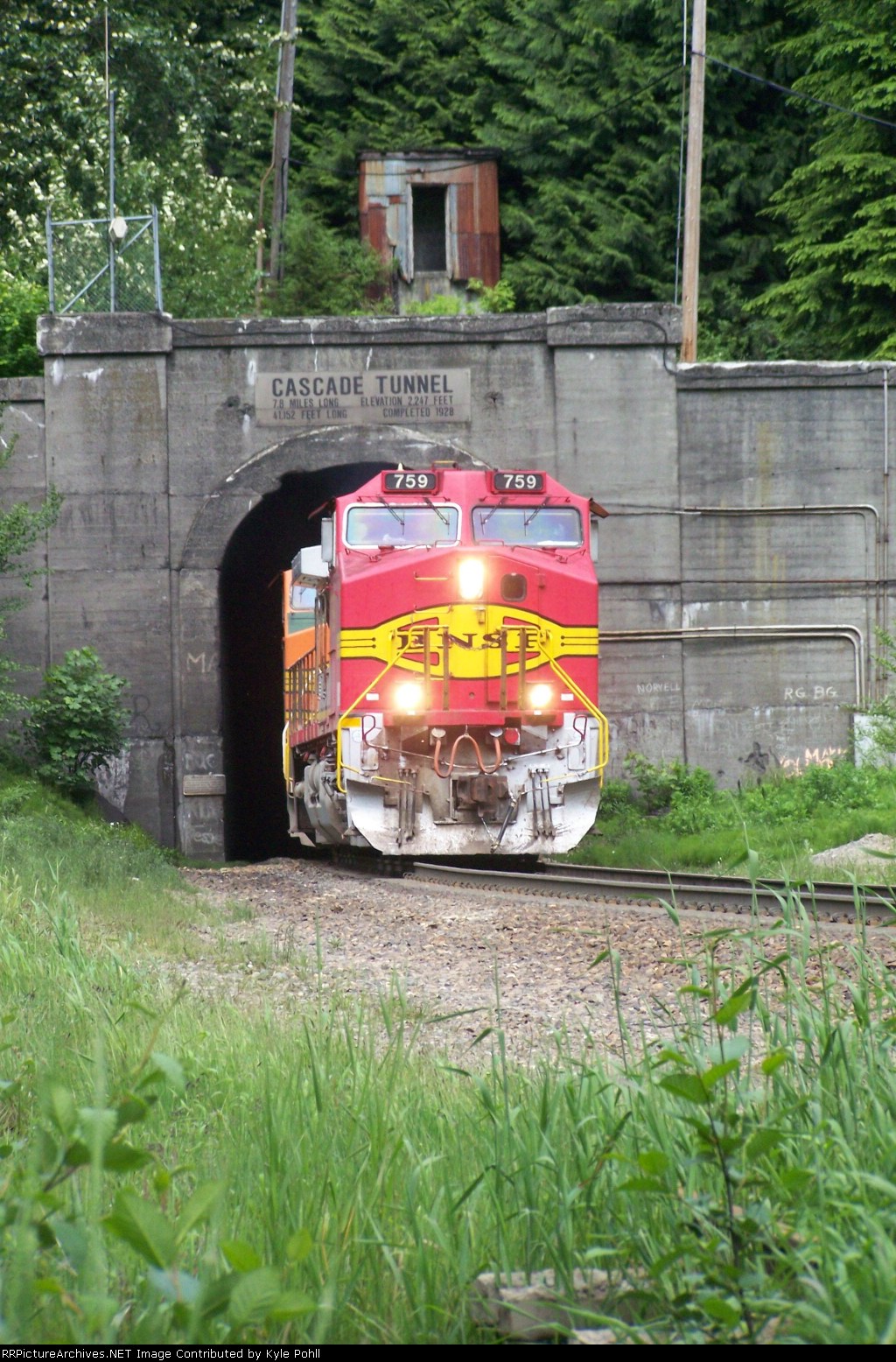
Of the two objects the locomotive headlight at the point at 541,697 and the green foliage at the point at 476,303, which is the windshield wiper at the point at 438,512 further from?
the green foliage at the point at 476,303

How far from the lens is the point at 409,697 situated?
1222 cm

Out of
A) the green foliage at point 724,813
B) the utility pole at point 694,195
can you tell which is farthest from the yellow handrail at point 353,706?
the utility pole at point 694,195

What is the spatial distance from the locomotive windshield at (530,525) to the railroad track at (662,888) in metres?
3.10

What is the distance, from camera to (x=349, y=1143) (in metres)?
3.12

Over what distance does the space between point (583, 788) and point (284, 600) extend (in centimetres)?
687

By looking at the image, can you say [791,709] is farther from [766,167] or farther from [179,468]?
[766,167]

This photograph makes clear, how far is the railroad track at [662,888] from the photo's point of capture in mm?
8445

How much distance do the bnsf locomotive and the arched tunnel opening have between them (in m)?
6.13

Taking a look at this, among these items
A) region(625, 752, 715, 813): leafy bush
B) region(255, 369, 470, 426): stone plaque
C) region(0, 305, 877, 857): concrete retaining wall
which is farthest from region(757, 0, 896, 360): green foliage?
region(625, 752, 715, 813): leafy bush

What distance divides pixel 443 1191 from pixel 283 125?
25.2 metres

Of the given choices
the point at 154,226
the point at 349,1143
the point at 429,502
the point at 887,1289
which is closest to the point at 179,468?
the point at 154,226

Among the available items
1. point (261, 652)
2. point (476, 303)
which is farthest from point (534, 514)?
point (476, 303)

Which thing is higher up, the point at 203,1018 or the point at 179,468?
the point at 179,468

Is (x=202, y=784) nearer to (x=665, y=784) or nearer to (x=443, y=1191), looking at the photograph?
(x=665, y=784)
